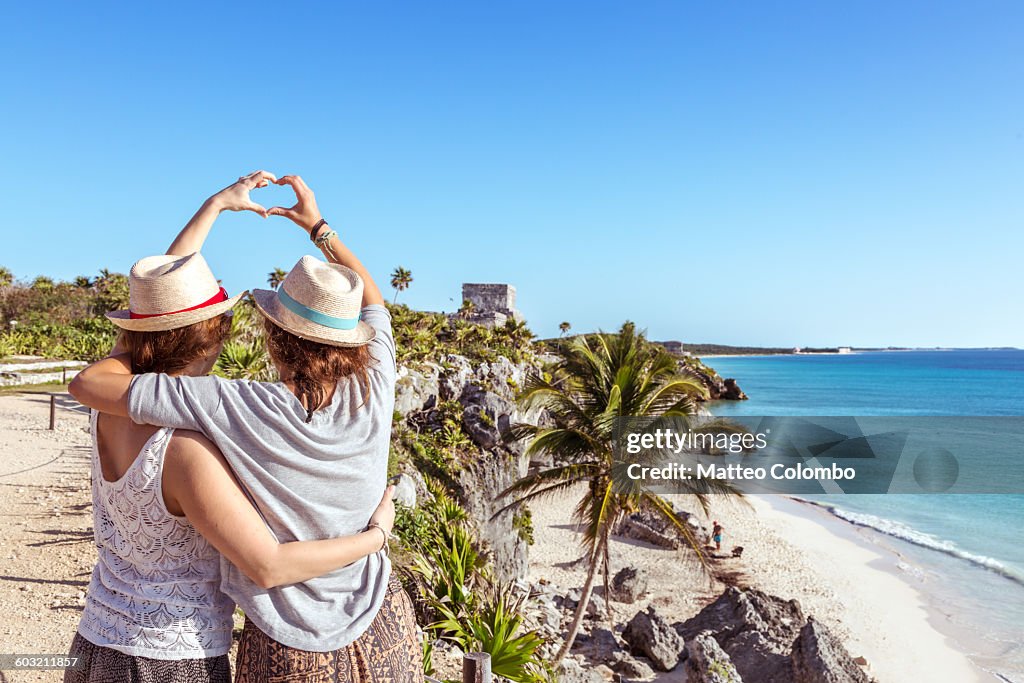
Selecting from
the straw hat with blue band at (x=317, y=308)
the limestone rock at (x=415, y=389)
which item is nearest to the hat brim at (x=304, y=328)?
the straw hat with blue band at (x=317, y=308)

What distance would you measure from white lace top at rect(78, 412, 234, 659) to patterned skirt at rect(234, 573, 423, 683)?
0.10 meters

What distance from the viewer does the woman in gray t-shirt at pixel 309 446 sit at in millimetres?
1357

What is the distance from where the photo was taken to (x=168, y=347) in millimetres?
1503

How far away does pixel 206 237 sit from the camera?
1878 millimetres

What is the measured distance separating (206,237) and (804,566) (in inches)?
914

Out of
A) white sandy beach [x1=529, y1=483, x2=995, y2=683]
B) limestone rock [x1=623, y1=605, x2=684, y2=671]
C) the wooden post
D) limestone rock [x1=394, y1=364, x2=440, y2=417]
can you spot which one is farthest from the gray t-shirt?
limestone rock [x1=623, y1=605, x2=684, y2=671]

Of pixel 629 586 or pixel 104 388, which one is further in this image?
pixel 629 586

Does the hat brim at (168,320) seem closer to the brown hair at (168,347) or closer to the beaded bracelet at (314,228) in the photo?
the brown hair at (168,347)

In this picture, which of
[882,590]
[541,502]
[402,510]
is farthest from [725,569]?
[402,510]

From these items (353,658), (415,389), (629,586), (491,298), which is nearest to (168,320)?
(353,658)

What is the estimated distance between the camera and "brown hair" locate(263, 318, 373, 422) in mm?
1498

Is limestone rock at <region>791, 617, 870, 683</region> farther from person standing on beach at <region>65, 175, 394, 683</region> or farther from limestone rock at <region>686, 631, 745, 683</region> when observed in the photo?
person standing on beach at <region>65, 175, 394, 683</region>

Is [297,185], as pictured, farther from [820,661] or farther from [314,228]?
[820,661]

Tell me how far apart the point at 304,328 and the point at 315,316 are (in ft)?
0.12
